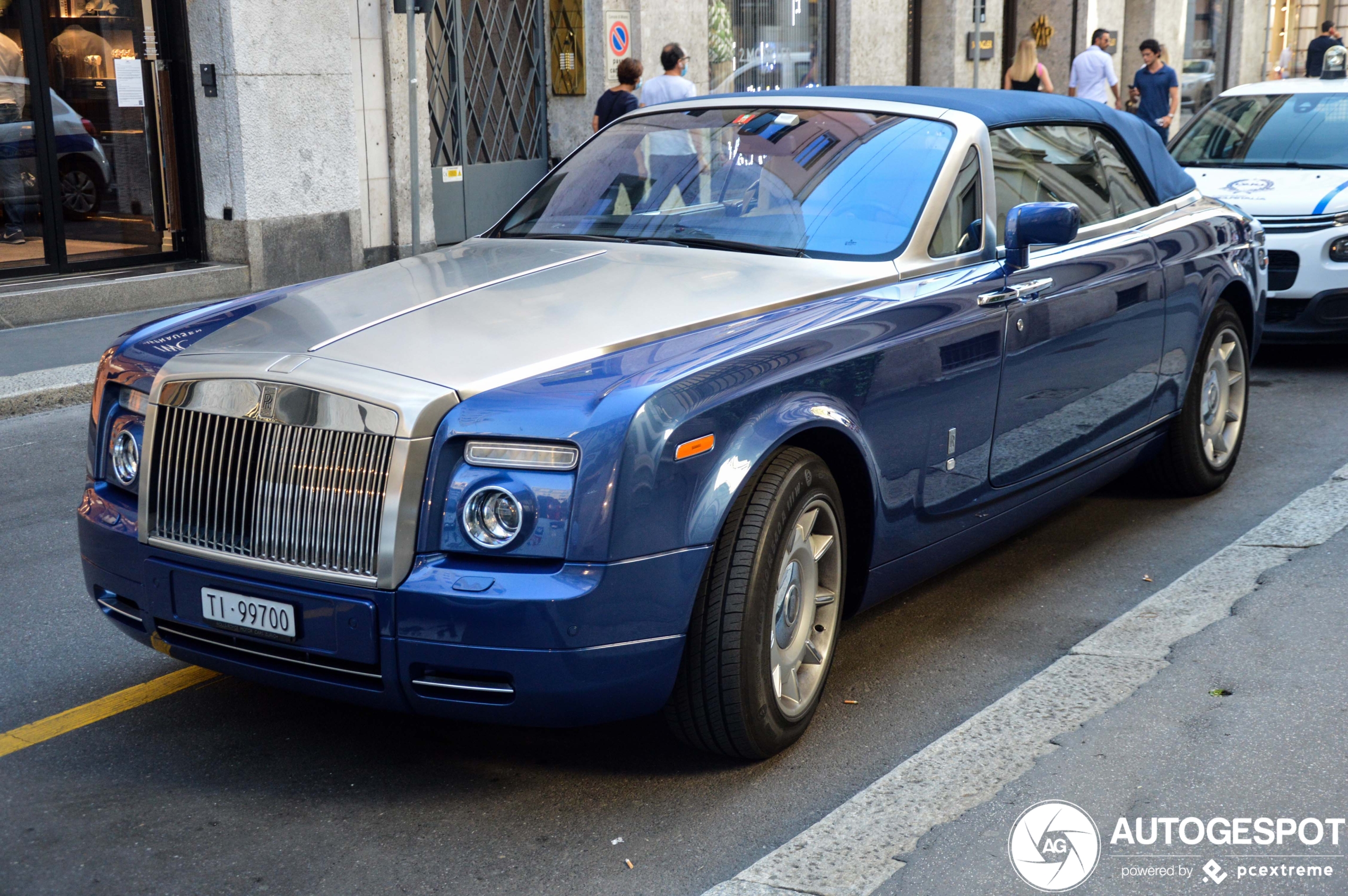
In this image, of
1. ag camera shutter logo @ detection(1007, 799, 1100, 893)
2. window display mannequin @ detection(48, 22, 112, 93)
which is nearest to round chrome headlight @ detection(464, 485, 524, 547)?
ag camera shutter logo @ detection(1007, 799, 1100, 893)

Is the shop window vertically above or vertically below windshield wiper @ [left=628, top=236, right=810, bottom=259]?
above

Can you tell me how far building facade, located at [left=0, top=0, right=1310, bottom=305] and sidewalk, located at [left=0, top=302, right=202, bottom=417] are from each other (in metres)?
1.14

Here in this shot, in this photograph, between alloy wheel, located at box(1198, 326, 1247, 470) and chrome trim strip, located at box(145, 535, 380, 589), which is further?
alloy wheel, located at box(1198, 326, 1247, 470)

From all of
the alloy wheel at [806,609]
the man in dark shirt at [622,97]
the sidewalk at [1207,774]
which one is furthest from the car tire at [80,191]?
the sidewalk at [1207,774]

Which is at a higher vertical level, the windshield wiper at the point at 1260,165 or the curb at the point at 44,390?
the windshield wiper at the point at 1260,165

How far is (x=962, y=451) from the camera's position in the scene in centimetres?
421

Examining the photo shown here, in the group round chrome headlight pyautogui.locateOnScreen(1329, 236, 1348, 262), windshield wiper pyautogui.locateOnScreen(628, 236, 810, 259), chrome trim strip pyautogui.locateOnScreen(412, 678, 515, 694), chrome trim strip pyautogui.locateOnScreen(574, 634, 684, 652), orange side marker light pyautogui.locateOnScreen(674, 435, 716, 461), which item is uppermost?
windshield wiper pyautogui.locateOnScreen(628, 236, 810, 259)

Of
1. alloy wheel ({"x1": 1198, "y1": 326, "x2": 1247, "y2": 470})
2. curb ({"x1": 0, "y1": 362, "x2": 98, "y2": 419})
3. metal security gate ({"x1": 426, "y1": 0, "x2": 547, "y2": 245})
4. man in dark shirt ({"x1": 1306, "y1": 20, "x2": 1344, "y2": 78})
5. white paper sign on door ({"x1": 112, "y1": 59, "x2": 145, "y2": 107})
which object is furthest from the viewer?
man in dark shirt ({"x1": 1306, "y1": 20, "x2": 1344, "y2": 78})

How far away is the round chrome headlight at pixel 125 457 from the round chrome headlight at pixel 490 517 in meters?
0.99

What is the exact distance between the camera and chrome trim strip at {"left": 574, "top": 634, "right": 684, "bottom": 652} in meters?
3.11

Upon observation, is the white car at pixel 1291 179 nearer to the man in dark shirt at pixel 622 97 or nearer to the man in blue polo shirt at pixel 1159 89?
the man in dark shirt at pixel 622 97

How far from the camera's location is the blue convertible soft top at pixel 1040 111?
4824 millimetres

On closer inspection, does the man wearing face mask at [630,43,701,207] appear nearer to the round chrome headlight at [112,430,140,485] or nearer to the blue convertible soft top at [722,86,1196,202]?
the blue convertible soft top at [722,86,1196,202]

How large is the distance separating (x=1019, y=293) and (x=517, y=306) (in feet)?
5.32
